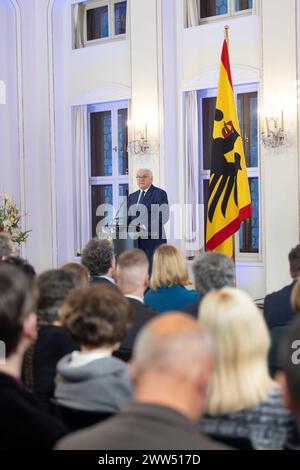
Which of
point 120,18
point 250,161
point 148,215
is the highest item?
point 120,18

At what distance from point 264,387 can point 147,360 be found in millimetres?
697

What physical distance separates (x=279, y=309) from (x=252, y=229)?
4.86 metres

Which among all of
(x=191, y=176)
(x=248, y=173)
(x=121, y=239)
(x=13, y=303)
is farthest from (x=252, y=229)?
(x=13, y=303)

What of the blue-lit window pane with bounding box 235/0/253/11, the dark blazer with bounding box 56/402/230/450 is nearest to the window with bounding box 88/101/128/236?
the blue-lit window pane with bounding box 235/0/253/11

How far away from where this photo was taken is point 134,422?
47.6 inches

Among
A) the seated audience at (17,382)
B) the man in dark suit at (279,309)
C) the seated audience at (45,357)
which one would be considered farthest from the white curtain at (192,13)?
the seated audience at (17,382)

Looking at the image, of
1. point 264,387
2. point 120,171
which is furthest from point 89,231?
point 264,387

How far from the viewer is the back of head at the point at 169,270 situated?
158 inches

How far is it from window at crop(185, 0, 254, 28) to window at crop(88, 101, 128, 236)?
5.10 feet

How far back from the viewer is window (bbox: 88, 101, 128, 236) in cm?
939

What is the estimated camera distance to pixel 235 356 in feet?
5.82

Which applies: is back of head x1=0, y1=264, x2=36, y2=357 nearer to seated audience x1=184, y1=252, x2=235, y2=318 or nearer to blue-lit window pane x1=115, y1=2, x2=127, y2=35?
seated audience x1=184, y1=252, x2=235, y2=318

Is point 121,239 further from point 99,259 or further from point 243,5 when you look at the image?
point 243,5

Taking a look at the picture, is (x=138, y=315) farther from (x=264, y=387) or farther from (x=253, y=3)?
(x=253, y=3)
